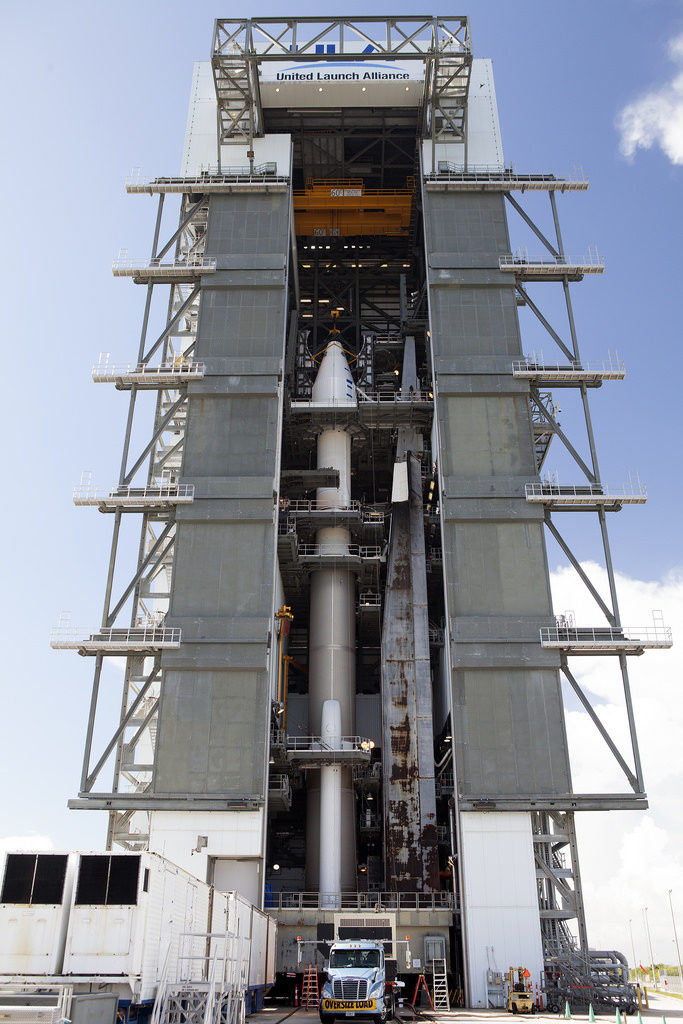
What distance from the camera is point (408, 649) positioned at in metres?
44.5

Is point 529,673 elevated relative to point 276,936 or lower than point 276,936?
elevated

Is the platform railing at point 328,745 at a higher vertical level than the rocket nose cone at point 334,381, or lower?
lower

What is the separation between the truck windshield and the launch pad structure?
3.39 meters

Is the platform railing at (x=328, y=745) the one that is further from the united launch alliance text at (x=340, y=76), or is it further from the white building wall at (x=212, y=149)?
the united launch alliance text at (x=340, y=76)

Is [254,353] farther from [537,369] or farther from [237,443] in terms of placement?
[537,369]

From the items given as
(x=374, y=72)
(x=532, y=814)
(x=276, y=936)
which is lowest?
(x=276, y=936)

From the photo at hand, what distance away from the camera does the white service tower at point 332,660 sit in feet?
132

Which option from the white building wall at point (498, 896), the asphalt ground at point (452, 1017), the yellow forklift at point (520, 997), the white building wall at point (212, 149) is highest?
the white building wall at point (212, 149)

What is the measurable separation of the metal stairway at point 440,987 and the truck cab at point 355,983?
28.3 ft

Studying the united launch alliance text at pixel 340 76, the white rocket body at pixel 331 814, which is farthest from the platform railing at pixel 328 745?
the united launch alliance text at pixel 340 76

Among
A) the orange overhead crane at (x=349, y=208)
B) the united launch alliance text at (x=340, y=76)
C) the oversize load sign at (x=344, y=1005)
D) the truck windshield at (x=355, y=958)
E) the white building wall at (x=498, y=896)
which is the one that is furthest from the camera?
the orange overhead crane at (x=349, y=208)

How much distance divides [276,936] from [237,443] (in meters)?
21.4

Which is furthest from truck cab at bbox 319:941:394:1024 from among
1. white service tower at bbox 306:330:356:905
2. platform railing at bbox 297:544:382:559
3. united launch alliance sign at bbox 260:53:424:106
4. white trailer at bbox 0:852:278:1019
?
united launch alliance sign at bbox 260:53:424:106

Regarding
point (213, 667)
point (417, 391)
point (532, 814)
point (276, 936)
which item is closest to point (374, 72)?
point (417, 391)
